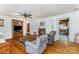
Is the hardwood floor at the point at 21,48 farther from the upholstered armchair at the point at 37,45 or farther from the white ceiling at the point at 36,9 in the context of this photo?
the white ceiling at the point at 36,9

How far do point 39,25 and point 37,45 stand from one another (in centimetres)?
41

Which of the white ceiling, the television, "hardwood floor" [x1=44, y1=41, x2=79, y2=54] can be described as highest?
the white ceiling

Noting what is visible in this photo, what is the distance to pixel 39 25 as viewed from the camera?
1.71 metres

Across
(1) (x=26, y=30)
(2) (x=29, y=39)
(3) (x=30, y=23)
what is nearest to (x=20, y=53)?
(2) (x=29, y=39)

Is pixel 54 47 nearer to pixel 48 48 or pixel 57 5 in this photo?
pixel 48 48

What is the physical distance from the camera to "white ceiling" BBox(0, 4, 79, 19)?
5.07ft

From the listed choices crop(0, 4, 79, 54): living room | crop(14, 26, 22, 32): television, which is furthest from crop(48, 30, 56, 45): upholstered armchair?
crop(14, 26, 22, 32): television

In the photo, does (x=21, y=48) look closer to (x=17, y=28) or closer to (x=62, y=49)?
(x=17, y=28)

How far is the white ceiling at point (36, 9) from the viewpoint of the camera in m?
1.55

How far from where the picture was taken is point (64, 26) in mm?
1682

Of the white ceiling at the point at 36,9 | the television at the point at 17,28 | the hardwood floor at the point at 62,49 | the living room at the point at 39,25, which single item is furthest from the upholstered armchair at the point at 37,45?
the white ceiling at the point at 36,9

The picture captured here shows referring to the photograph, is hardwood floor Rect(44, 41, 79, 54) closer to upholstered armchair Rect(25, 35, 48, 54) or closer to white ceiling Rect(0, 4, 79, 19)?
upholstered armchair Rect(25, 35, 48, 54)

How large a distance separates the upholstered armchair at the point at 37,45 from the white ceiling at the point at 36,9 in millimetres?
477
